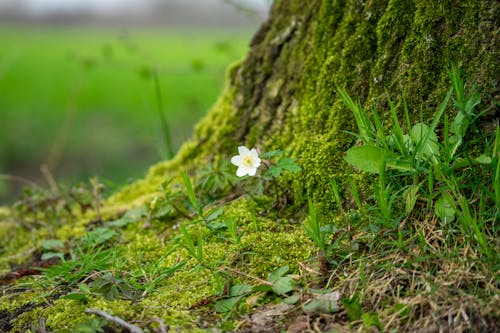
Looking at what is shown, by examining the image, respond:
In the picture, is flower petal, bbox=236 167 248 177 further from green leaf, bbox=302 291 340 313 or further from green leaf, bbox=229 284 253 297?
green leaf, bbox=302 291 340 313

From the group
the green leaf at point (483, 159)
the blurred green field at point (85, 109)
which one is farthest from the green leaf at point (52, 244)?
the blurred green field at point (85, 109)

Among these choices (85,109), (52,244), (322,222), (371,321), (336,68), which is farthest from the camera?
(85,109)

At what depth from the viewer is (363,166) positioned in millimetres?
1970

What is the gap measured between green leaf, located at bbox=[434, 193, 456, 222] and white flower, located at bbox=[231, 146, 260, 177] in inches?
26.7

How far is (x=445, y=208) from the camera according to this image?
1.85m

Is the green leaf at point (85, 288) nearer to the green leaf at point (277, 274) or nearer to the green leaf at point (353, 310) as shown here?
the green leaf at point (277, 274)

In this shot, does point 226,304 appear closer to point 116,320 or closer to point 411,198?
point 116,320

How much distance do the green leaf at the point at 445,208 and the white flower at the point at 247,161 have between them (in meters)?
0.68

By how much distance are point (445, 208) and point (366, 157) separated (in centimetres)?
30

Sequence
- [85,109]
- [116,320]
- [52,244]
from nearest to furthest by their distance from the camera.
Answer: [116,320], [52,244], [85,109]

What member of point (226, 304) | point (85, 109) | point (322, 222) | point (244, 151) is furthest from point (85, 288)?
point (85, 109)

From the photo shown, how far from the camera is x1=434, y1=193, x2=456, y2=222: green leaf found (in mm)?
1834

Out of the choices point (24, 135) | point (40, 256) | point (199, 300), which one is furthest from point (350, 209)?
point (24, 135)

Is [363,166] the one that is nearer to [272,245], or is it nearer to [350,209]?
[350,209]
